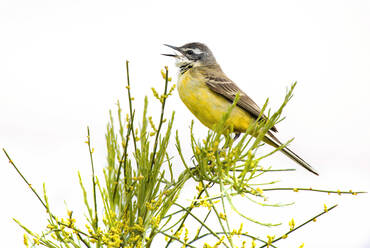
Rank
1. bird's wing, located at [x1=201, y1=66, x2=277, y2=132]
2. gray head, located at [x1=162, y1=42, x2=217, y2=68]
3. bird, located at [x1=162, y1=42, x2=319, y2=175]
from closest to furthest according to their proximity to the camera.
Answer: bird, located at [x1=162, y1=42, x2=319, y2=175], bird's wing, located at [x1=201, y1=66, x2=277, y2=132], gray head, located at [x1=162, y1=42, x2=217, y2=68]

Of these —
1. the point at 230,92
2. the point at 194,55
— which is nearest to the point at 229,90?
the point at 230,92

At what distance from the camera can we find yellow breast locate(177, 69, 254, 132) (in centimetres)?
575

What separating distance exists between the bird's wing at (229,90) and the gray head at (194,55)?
565 mm

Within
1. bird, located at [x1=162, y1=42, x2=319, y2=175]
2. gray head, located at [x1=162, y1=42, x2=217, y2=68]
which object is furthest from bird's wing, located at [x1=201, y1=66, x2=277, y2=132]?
gray head, located at [x1=162, y1=42, x2=217, y2=68]

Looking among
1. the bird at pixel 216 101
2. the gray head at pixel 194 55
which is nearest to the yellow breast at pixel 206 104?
the bird at pixel 216 101

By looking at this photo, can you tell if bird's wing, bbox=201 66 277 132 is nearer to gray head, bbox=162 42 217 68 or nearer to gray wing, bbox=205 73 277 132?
gray wing, bbox=205 73 277 132

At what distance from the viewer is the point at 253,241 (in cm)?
300

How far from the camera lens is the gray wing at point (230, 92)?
5980mm

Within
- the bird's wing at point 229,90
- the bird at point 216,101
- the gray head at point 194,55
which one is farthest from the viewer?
the gray head at point 194,55

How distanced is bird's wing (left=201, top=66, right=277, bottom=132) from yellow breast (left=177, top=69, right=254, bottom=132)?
0.06 meters

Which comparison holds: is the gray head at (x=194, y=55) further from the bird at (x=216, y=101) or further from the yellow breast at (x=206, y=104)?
the yellow breast at (x=206, y=104)

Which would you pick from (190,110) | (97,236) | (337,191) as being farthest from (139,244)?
(190,110)

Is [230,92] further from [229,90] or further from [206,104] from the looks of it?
[206,104]

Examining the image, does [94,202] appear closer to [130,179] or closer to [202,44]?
[130,179]
